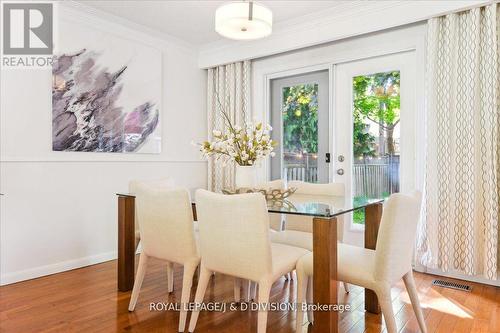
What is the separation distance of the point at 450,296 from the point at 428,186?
3.09 ft

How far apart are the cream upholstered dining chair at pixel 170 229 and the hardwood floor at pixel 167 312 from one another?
0.81 ft

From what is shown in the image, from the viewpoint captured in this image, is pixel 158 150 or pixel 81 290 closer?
pixel 81 290

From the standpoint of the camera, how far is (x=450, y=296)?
106 inches

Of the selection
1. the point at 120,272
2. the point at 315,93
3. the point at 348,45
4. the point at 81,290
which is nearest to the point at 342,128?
the point at 315,93

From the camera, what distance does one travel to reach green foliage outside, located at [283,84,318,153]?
4.11 meters

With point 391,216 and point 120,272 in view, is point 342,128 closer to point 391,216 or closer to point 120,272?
point 391,216

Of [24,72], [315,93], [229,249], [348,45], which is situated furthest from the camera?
[315,93]

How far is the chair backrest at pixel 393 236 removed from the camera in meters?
1.74

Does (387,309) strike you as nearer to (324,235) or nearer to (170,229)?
(324,235)

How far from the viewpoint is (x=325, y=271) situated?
181 cm

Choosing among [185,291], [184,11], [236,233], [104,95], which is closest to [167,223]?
[185,291]

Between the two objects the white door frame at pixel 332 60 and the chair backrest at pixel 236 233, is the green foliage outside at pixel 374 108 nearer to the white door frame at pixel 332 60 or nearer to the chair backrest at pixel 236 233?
the white door frame at pixel 332 60

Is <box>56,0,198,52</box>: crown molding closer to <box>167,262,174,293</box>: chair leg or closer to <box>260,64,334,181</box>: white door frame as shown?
<box>260,64,334,181</box>: white door frame

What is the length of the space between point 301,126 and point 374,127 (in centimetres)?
89
